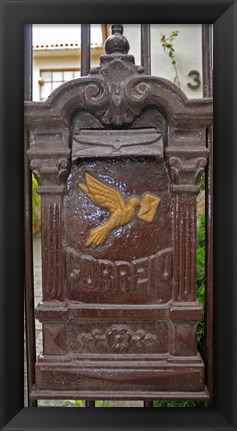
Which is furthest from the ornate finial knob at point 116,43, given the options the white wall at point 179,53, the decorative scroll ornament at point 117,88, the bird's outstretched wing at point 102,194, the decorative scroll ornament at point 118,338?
the white wall at point 179,53

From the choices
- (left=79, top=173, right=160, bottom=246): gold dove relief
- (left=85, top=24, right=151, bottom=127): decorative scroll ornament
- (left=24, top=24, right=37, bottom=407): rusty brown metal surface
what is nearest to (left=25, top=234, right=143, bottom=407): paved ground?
(left=24, top=24, right=37, bottom=407): rusty brown metal surface

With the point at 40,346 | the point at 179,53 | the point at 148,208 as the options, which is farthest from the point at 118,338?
the point at 179,53

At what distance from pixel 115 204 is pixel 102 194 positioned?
5 cm

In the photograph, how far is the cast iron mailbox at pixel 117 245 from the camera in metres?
1.11

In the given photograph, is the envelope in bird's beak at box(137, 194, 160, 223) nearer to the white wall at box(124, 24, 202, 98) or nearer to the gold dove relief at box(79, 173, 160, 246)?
the gold dove relief at box(79, 173, 160, 246)

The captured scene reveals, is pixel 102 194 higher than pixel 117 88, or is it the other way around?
pixel 117 88

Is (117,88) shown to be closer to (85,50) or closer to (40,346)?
(85,50)

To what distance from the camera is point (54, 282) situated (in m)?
1.14

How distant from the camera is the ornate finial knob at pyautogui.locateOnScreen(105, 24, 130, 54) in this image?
43.7 inches
